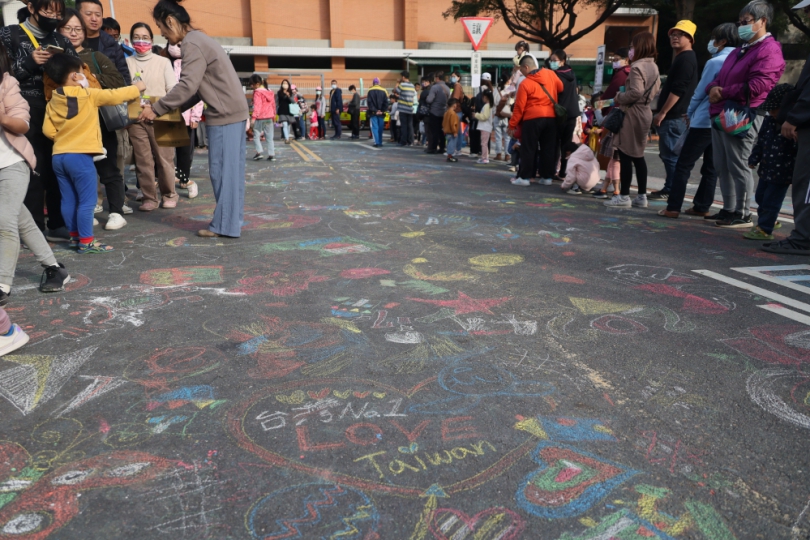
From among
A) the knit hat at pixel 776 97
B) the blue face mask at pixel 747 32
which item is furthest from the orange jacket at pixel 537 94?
the knit hat at pixel 776 97

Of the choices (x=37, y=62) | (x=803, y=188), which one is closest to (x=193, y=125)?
(x=37, y=62)

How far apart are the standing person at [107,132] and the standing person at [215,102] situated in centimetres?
81

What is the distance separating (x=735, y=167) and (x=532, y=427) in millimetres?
4750

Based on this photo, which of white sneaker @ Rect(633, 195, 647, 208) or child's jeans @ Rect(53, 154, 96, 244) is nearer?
child's jeans @ Rect(53, 154, 96, 244)

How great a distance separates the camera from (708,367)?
2.96m

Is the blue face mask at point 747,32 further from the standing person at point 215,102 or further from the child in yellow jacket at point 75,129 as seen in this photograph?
the child in yellow jacket at point 75,129

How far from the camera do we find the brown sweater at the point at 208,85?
5289 millimetres

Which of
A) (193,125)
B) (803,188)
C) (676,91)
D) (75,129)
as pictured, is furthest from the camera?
(193,125)

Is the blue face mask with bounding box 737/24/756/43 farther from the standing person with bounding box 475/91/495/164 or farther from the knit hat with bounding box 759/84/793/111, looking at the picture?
the standing person with bounding box 475/91/495/164

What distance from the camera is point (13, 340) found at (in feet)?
10.2

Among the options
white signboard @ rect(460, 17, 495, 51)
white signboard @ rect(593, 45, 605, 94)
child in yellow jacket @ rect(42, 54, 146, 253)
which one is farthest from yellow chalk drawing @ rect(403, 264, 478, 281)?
white signboard @ rect(593, 45, 605, 94)

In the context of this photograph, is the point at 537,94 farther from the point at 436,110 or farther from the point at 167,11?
the point at 436,110

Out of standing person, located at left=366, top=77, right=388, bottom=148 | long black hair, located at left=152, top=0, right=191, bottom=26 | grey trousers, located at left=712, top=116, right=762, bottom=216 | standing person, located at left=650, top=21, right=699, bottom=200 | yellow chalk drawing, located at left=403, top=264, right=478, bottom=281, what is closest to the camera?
yellow chalk drawing, located at left=403, top=264, right=478, bottom=281

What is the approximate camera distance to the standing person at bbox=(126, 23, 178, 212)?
22.0 feet
